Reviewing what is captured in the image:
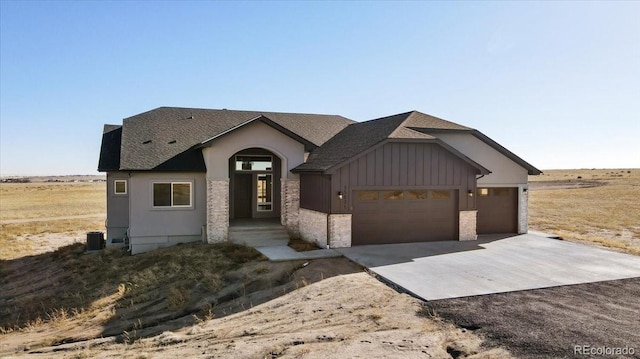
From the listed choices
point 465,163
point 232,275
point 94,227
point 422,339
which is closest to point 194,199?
point 232,275

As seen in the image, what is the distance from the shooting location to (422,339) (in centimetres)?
733

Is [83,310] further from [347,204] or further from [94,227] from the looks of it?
[94,227]

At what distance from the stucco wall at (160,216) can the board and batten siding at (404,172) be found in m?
5.70

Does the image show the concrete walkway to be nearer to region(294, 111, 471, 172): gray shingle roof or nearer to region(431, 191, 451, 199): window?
region(294, 111, 471, 172): gray shingle roof

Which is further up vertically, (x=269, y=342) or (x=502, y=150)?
(x=502, y=150)

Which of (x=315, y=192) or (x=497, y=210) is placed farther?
(x=497, y=210)

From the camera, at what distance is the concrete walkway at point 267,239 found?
14305mm

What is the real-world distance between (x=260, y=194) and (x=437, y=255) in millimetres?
9337

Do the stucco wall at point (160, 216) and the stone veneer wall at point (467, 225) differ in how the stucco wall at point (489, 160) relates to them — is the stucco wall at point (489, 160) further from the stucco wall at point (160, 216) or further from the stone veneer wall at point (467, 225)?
the stucco wall at point (160, 216)

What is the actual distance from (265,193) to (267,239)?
4.17 metres

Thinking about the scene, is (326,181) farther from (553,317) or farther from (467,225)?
(553,317)

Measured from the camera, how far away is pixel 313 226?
16281 millimetres

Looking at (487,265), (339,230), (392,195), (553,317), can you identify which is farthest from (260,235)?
(553,317)

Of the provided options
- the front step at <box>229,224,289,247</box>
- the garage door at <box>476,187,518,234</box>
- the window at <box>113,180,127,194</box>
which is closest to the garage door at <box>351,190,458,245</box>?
the garage door at <box>476,187,518,234</box>
